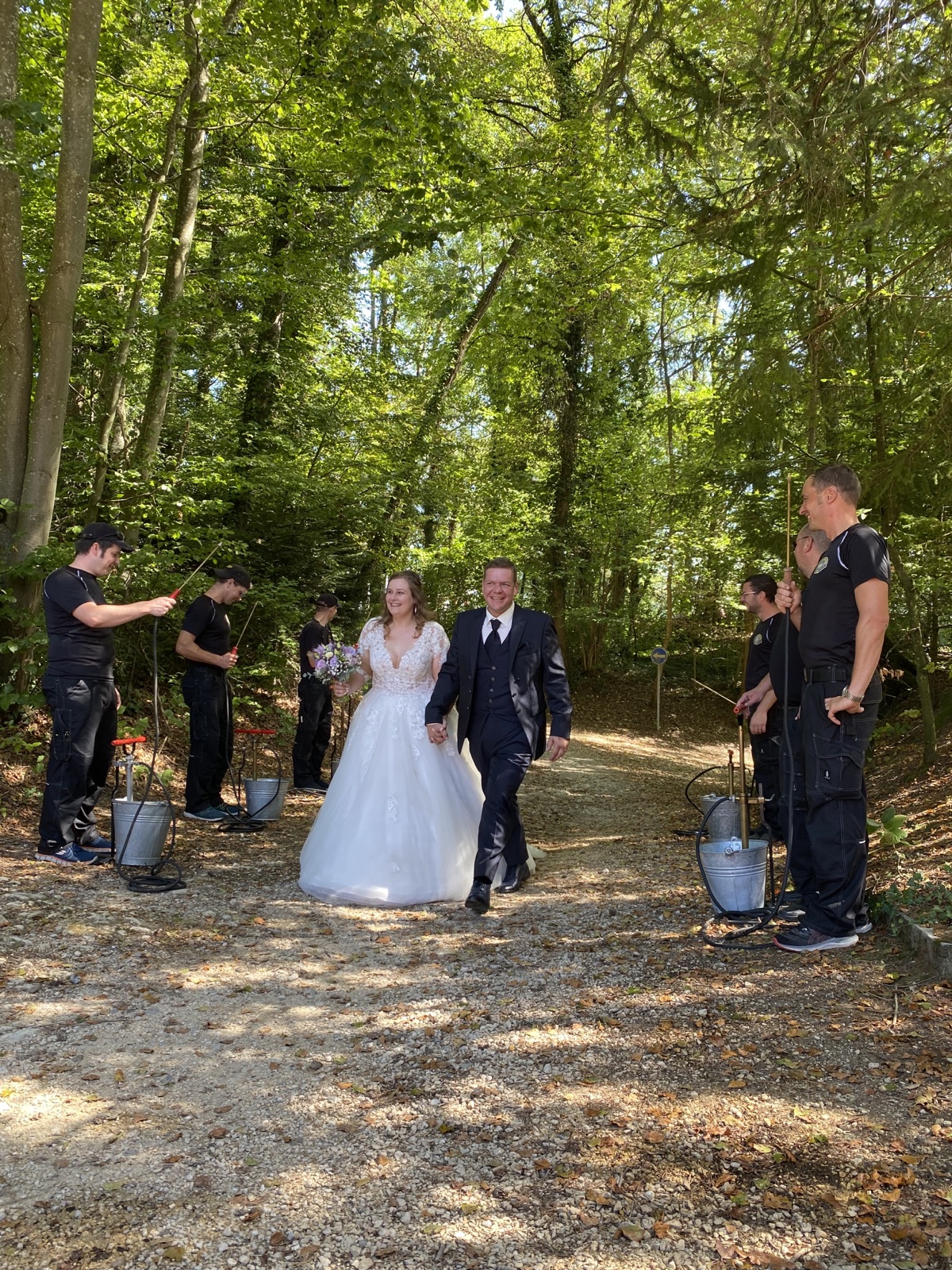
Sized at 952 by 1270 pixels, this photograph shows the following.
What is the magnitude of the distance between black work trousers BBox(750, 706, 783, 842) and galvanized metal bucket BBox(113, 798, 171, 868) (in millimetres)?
4411

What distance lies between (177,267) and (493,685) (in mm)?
7886

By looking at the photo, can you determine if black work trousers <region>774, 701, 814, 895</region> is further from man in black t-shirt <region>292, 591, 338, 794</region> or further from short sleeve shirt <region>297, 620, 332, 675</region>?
short sleeve shirt <region>297, 620, 332, 675</region>

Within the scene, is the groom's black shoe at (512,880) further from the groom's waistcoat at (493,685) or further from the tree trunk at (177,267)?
the tree trunk at (177,267)

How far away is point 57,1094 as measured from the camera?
3365mm

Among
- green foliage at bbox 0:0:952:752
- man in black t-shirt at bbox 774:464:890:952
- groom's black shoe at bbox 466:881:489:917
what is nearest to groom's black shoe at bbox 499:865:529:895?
groom's black shoe at bbox 466:881:489:917

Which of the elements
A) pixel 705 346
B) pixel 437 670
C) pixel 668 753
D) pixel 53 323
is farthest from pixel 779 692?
pixel 668 753

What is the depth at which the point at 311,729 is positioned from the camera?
10.4 m

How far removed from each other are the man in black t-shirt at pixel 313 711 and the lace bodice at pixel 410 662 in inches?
117

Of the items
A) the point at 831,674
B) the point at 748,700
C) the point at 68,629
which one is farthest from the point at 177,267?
the point at 831,674

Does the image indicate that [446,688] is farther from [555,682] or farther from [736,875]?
[736,875]

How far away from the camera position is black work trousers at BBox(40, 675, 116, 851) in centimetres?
640

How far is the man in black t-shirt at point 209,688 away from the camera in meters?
8.23

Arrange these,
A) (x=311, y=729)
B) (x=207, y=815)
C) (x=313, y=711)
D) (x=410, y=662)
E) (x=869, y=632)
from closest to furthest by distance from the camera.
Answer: (x=869, y=632) → (x=410, y=662) → (x=207, y=815) → (x=313, y=711) → (x=311, y=729)

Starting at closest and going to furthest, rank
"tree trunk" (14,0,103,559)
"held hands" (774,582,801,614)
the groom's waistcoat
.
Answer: "held hands" (774,582,801,614)
the groom's waistcoat
"tree trunk" (14,0,103,559)
